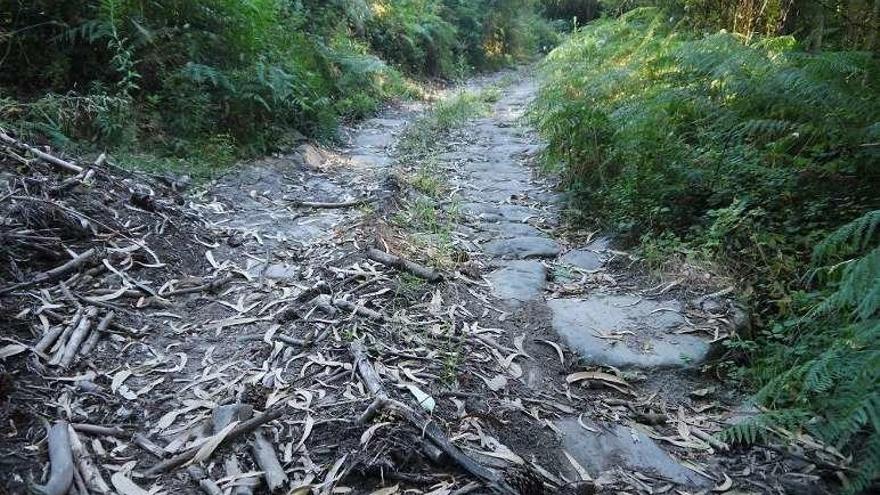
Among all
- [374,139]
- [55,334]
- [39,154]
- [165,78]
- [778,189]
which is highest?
[165,78]

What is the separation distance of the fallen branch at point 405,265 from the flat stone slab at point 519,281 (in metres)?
0.40

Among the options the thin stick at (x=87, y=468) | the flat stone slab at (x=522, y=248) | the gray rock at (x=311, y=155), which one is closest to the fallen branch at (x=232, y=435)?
the thin stick at (x=87, y=468)

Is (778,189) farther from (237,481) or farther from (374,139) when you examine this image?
(374,139)

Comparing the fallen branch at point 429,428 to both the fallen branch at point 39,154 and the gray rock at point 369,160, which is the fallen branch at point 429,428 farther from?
the gray rock at point 369,160

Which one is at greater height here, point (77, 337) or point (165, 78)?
point (165, 78)

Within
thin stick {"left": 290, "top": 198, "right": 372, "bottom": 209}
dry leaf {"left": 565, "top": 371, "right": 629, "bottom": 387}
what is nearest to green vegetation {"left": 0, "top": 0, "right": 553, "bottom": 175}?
thin stick {"left": 290, "top": 198, "right": 372, "bottom": 209}

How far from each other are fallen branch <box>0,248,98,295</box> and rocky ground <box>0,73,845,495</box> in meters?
0.01

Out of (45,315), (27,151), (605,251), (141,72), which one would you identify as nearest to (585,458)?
(605,251)

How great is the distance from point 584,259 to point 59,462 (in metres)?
3.09

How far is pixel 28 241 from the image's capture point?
287 centimetres

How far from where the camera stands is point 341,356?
8.39 ft

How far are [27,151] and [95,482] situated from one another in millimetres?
2604

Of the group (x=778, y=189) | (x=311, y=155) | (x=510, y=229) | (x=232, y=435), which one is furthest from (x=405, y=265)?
(x=311, y=155)

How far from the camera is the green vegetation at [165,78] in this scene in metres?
4.49
